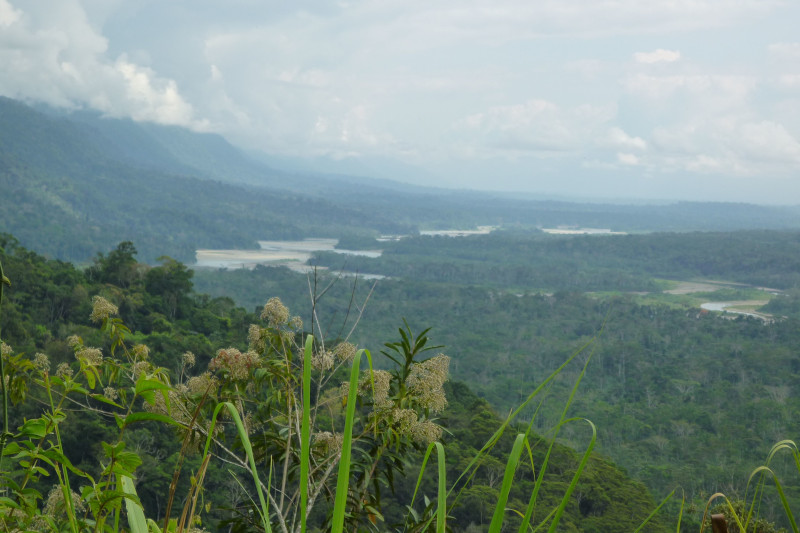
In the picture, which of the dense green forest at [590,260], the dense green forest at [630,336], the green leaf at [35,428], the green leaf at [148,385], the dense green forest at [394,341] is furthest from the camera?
the dense green forest at [590,260]

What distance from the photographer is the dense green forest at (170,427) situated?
11602 mm

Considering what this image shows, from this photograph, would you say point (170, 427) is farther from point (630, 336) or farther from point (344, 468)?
point (630, 336)

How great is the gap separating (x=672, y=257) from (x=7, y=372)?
219ft

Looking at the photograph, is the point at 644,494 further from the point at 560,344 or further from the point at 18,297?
the point at 560,344

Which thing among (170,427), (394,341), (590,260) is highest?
(394,341)

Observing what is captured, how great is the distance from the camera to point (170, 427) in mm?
7395

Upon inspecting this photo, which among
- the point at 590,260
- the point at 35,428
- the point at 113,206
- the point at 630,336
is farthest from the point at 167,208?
the point at 35,428

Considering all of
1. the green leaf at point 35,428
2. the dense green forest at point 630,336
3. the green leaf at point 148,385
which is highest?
the green leaf at point 148,385

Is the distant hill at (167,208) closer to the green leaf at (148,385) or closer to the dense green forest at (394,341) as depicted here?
the dense green forest at (394,341)

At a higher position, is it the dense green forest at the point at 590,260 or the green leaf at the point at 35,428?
the green leaf at the point at 35,428

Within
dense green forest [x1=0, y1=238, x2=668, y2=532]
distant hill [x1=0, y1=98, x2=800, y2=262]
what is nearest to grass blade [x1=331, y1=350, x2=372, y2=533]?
dense green forest [x1=0, y1=238, x2=668, y2=532]

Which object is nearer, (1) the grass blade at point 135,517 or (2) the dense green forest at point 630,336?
(1) the grass blade at point 135,517

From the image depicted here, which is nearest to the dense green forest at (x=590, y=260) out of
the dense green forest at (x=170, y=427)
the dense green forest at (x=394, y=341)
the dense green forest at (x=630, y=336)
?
the dense green forest at (x=630, y=336)

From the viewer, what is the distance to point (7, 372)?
1427 millimetres
